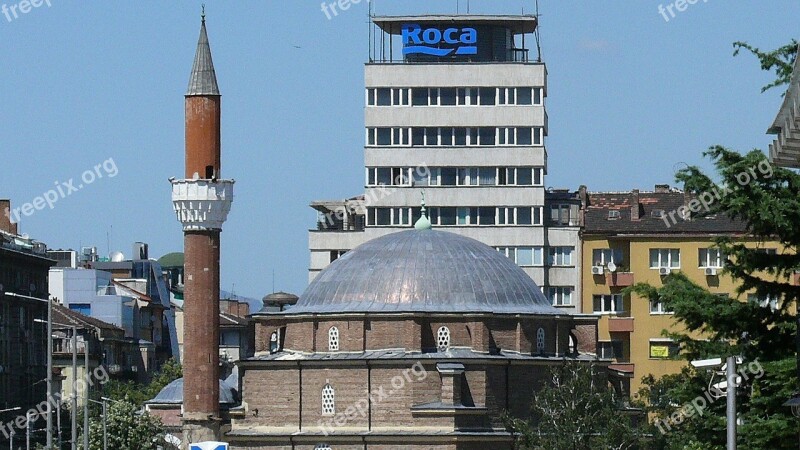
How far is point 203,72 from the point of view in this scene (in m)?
79.6

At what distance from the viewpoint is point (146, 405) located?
93.0 m

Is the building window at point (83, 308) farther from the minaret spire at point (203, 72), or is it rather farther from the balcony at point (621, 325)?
the minaret spire at point (203, 72)

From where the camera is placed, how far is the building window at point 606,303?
98.9 m

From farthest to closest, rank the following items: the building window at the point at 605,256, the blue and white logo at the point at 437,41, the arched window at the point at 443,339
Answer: the blue and white logo at the point at 437,41, the building window at the point at 605,256, the arched window at the point at 443,339

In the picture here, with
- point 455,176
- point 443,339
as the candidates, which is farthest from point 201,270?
point 455,176

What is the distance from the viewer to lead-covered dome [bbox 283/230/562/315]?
83.5m

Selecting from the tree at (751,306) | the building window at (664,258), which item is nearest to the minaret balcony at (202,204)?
the building window at (664,258)

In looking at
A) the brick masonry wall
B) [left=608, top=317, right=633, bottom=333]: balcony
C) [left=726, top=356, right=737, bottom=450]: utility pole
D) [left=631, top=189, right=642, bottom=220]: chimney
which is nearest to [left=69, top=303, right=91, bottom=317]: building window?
[left=631, top=189, right=642, bottom=220]: chimney

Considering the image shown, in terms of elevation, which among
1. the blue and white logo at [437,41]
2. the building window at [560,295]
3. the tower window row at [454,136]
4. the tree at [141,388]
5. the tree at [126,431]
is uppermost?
the blue and white logo at [437,41]

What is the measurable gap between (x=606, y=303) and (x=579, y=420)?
29.1 m

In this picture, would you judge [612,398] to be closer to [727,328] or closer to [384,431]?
[384,431]

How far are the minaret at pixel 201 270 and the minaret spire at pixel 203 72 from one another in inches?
32.0

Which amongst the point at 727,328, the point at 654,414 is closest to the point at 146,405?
the point at 654,414

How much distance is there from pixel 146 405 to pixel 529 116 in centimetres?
2098
